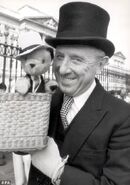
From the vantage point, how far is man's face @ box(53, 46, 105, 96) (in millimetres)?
684

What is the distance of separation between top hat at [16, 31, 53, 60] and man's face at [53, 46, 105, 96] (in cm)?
14

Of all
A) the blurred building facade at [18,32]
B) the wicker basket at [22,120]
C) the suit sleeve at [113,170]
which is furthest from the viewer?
the blurred building facade at [18,32]

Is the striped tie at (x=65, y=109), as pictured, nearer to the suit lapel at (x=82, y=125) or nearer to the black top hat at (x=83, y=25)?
the suit lapel at (x=82, y=125)

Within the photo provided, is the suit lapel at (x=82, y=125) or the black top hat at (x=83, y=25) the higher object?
A: the black top hat at (x=83, y=25)

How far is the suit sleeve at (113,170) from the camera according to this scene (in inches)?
25.6

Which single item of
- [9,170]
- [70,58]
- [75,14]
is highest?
[75,14]

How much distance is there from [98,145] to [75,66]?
0.24 metres

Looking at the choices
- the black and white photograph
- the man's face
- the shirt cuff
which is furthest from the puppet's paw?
the shirt cuff

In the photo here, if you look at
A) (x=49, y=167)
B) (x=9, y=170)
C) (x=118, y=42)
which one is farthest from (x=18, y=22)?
(x=49, y=167)

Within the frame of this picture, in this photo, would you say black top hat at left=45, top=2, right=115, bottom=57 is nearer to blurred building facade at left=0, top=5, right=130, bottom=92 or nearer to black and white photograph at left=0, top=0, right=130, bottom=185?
black and white photograph at left=0, top=0, right=130, bottom=185

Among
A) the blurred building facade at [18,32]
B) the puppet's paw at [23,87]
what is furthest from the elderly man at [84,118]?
the blurred building facade at [18,32]

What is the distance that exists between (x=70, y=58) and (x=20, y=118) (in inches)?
9.4

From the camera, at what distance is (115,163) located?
2.17 ft

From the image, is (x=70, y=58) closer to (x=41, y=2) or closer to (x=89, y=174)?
(x=89, y=174)
